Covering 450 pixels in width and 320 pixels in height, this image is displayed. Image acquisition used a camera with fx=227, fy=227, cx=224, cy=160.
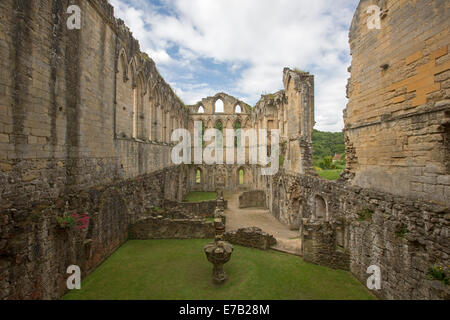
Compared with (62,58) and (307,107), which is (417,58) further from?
(62,58)

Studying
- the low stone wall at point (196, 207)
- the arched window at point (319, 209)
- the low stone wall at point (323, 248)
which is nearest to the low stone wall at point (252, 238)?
the low stone wall at point (323, 248)

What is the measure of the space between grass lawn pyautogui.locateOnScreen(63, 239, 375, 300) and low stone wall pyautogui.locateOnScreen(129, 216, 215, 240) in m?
1.44

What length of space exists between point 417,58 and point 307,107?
7.89 meters

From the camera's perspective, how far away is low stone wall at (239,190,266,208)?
1914 cm

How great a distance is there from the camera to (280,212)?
15398mm

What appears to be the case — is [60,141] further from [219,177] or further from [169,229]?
[219,177]

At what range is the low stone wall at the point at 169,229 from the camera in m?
10.6

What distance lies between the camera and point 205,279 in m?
7.04

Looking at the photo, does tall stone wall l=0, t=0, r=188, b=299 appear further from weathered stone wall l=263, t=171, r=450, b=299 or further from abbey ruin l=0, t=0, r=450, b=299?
weathered stone wall l=263, t=171, r=450, b=299

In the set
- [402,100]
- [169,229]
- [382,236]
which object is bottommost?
[169,229]

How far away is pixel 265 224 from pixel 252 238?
507cm

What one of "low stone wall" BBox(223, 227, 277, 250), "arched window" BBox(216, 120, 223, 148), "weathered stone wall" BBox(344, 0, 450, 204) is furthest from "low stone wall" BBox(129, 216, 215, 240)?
"arched window" BBox(216, 120, 223, 148)

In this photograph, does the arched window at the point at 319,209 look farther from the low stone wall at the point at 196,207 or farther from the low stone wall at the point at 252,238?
the low stone wall at the point at 196,207

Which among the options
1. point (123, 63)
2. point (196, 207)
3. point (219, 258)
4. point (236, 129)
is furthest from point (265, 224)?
point (236, 129)
